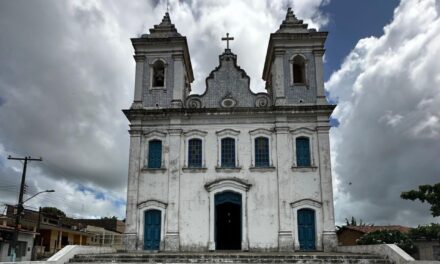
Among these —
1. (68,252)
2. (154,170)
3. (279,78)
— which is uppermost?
(279,78)

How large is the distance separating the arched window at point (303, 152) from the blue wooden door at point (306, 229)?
6.38 ft

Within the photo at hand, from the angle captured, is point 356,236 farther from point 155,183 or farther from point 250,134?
point 155,183

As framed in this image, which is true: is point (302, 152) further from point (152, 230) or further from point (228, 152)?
point (152, 230)

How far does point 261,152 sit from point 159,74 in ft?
19.9

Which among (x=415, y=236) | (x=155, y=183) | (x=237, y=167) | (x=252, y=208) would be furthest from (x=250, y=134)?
(x=415, y=236)

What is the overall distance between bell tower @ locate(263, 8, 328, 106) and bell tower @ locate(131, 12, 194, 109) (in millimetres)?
4181

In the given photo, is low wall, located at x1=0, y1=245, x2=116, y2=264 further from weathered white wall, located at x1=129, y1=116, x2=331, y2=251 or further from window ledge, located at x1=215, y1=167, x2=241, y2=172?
window ledge, located at x1=215, y1=167, x2=241, y2=172

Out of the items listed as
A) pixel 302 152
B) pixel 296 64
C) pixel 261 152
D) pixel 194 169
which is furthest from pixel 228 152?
pixel 296 64

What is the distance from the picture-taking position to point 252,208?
18234 millimetres

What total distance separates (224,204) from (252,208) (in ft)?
4.72

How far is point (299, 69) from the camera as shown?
21.2 meters

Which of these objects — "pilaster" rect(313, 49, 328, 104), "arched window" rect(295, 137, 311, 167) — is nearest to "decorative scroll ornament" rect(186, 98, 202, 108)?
"arched window" rect(295, 137, 311, 167)

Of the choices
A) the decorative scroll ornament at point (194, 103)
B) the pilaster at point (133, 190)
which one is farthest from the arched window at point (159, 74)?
the pilaster at point (133, 190)

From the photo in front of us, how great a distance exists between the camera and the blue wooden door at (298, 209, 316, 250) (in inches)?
704
